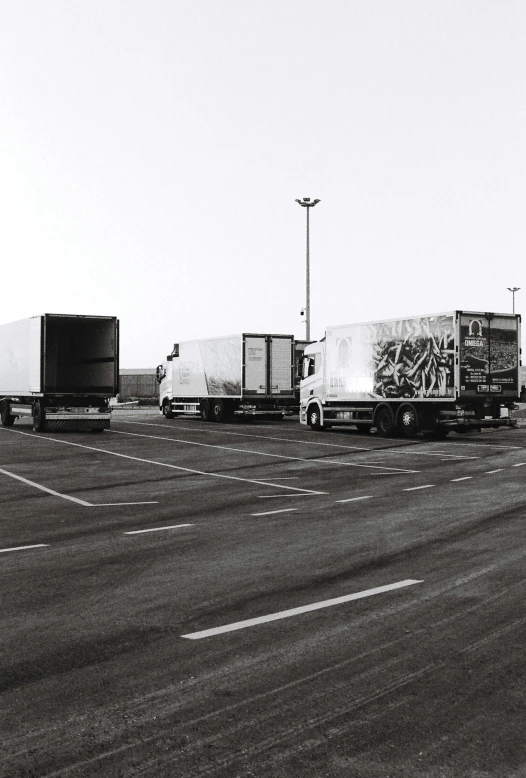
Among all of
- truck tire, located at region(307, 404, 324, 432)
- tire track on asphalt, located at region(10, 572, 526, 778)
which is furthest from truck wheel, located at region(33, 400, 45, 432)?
tire track on asphalt, located at region(10, 572, 526, 778)

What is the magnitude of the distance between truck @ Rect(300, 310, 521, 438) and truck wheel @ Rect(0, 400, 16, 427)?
40.6 feet

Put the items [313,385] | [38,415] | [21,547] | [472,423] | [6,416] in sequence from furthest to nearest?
[6,416] → [313,385] → [38,415] → [472,423] → [21,547]

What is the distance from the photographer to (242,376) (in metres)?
36.7

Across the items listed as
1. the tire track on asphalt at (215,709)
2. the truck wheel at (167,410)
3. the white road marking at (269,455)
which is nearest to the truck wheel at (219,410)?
the truck wheel at (167,410)

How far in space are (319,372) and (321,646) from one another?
26435 millimetres

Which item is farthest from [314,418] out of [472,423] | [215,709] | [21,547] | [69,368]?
[215,709]

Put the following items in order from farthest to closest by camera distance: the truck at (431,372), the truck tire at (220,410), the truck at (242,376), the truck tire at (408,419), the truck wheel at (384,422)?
1. the truck tire at (220,410)
2. the truck at (242,376)
3. the truck wheel at (384,422)
4. the truck tire at (408,419)
5. the truck at (431,372)

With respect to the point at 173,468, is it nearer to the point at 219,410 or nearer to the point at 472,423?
the point at 472,423

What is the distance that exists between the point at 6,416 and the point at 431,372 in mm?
16290

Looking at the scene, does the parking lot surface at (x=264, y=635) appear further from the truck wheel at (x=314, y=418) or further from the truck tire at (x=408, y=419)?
the truck wheel at (x=314, y=418)

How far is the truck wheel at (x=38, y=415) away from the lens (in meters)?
30.1

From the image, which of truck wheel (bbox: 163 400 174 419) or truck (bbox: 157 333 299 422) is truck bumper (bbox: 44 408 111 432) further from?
truck wheel (bbox: 163 400 174 419)

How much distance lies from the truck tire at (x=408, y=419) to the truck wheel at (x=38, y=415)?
1125 centimetres

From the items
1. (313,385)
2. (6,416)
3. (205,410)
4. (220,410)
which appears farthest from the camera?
(205,410)
